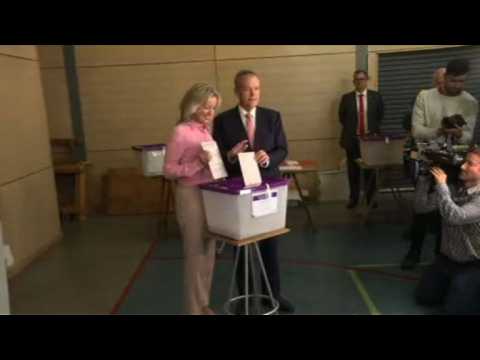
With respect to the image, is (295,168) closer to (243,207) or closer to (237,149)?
(237,149)

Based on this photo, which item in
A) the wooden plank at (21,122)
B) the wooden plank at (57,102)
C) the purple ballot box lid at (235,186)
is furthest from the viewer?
the wooden plank at (57,102)

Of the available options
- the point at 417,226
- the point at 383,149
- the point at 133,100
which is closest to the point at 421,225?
the point at 417,226

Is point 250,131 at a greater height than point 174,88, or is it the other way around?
point 174,88

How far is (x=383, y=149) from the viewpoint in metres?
4.31

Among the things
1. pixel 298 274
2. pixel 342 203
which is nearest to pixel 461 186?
pixel 298 274

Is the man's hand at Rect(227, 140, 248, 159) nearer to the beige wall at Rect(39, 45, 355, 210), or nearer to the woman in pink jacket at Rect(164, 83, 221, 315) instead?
the woman in pink jacket at Rect(164, 83, 221, 315)

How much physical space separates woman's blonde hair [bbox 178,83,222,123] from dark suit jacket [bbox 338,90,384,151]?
11.0ft

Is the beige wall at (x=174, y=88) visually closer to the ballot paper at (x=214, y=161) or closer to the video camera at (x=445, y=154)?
the video camera at (x=445, y=154)

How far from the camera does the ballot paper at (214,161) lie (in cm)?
230

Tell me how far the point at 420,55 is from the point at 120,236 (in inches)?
170

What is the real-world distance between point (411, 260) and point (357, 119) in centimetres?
238

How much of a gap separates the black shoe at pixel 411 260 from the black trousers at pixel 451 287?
1.81 feet

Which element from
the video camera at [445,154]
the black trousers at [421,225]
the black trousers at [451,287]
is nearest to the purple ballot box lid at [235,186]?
the video camera at [445,154]

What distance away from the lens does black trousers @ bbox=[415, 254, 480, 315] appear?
2521 mm
